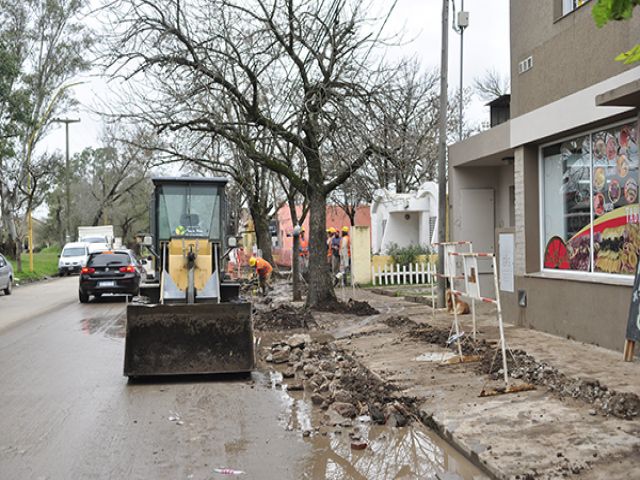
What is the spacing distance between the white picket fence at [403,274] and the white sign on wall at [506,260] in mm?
12014

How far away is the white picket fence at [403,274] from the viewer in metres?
26.4

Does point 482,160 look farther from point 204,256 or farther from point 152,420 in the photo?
point 152,420

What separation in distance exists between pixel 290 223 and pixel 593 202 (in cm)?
3893

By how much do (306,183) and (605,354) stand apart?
971cm

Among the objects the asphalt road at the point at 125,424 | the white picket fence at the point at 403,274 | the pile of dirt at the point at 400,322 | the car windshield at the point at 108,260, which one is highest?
the car windshield at the point at 108,260

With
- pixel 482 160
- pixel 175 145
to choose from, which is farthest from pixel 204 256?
pixel 175 145

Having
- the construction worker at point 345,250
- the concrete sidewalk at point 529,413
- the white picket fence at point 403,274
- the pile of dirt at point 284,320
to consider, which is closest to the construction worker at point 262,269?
the construction worker at point 345,250

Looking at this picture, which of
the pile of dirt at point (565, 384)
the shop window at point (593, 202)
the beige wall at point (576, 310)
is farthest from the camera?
the shop window at point (593, 202)

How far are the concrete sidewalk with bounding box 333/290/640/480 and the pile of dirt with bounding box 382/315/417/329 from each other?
220cm

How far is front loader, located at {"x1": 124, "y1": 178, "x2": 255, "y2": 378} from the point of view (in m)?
9.77

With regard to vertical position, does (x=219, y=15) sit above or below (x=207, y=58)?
above

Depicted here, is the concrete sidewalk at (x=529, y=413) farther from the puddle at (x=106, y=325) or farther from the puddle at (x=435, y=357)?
the puddle at (x=106, y=325)

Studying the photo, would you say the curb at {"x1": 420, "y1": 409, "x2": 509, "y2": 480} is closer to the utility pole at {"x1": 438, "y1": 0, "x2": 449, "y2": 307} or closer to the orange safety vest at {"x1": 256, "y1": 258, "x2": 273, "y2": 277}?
the utility pole at {"x1": 438, "y1": 0, "x2": 449, "y2": 307}

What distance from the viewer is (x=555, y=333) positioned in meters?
11.7
